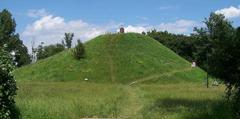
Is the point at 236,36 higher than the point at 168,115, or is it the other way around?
the point at 236,36

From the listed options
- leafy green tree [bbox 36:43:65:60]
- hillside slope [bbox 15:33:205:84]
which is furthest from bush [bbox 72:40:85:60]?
leafy green tree [bbox 36:43:65:60]

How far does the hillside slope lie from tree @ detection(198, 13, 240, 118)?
175 feet

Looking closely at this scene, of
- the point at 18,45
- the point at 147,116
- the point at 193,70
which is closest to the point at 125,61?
the point at 193,70

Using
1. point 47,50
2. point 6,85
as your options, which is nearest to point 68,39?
point 47,50

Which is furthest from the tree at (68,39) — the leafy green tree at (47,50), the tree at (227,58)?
the tree at (227,58)

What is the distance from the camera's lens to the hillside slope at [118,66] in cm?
7994

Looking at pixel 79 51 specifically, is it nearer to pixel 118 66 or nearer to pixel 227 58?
pixel 118 66

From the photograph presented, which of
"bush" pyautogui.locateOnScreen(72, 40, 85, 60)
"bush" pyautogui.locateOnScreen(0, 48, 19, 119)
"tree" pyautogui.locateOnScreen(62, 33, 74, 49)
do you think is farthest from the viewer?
"tree" pyautogui.locateOnScreen(62, 33, 74, 49)

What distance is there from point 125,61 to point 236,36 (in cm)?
6960

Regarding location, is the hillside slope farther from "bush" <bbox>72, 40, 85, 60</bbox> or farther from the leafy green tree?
the leafy green tree

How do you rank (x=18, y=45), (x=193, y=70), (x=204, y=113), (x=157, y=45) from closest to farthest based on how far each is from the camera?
1. (x=204, y=113)
2. (x=193, y=70)
3. (x=157, y=45)
4. (x=18, y=45)

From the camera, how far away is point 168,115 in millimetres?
22047

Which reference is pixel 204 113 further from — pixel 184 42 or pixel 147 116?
pixel 184 42

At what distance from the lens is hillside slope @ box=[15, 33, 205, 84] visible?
79938 mm
